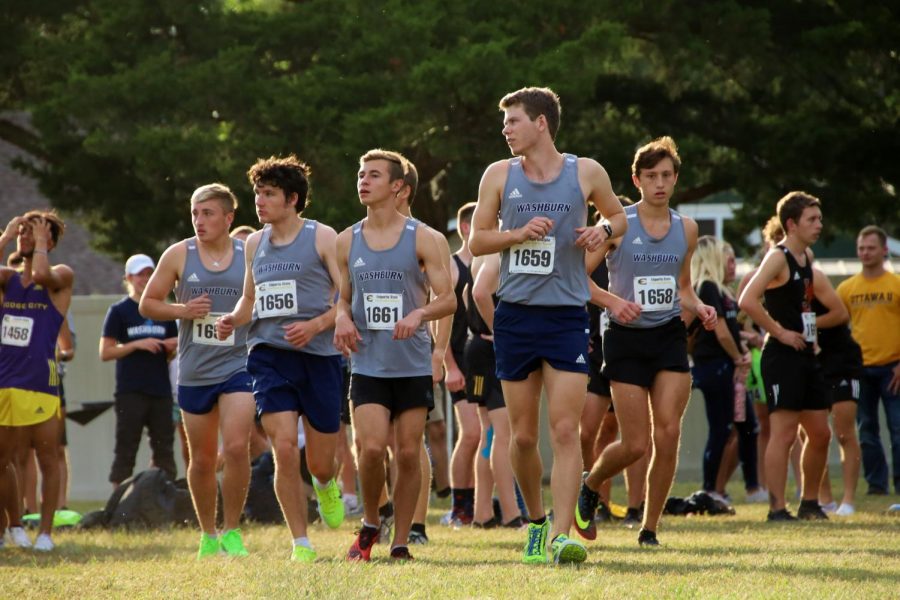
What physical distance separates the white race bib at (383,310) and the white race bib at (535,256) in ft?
2.29

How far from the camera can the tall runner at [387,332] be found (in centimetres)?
759

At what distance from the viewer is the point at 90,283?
130 feet

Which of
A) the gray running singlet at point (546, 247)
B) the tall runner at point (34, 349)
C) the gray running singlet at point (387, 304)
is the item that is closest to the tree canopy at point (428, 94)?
the tall runner at point (34, 349)

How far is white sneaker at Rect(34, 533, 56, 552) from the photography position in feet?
31.8

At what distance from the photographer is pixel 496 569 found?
6945mm

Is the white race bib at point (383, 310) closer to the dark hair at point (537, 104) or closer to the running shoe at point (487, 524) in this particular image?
the dark hair at point (537, 104)

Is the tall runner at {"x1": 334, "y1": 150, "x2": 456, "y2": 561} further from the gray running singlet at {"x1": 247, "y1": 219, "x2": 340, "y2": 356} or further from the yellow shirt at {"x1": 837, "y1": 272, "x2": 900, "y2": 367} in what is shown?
the yellow shirt at {"x1": 837, "y1": 272, "x2": 900, "y2": 367}

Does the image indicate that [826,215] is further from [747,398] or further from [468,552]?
[468,552]

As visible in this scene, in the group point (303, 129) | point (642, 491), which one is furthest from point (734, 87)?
point (642, 491)

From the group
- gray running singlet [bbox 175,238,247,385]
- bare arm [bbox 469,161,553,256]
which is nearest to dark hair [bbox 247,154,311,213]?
gray running singlet [bbox 175,238,247,385]

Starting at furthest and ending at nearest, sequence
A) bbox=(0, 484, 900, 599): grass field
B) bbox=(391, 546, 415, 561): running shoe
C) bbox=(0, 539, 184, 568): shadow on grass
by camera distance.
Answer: bbox=(0, 539, 184, 568): shadow on grass
bbox=(391, 546, 415, 561): running shoe
bbox=(0, 484, 900, 599): grass field

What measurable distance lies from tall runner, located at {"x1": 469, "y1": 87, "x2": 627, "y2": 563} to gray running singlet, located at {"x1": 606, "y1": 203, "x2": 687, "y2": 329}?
98 cm

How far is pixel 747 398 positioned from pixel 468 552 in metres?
6.22

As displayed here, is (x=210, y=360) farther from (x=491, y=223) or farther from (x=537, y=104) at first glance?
(x=537, y=104)
